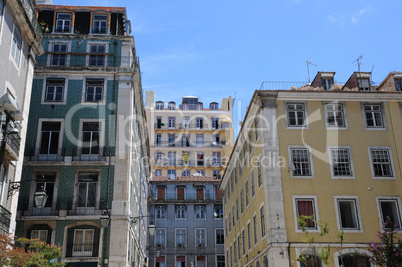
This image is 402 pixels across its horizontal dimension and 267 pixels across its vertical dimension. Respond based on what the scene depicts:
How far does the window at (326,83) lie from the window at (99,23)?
16.5m

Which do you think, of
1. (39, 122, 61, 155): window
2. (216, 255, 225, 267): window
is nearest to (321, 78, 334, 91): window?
(39, 122, 61, 155): window

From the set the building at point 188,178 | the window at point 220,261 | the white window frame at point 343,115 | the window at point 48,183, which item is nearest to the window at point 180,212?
the building at point 188,178

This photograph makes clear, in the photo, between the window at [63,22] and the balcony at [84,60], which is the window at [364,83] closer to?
the balcony at [84,60]

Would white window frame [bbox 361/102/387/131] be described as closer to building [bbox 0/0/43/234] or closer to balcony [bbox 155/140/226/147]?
building [bbox 0/0/43/234]

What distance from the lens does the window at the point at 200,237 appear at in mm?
60250

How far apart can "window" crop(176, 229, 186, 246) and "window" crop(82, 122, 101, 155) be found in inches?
1284

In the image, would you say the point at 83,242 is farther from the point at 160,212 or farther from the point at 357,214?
the point at 160,212

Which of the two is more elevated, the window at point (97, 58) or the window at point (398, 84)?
the window at point (97, 58)

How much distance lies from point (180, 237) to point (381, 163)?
36.0 metres

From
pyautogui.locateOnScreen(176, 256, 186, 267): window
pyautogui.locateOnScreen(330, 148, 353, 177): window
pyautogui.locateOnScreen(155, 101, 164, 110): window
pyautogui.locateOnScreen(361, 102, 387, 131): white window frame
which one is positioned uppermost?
pyautogui.locateOnScreen(155, 101, 164, 110): window

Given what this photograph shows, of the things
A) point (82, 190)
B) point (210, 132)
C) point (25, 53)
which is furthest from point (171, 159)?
point (25, 53)

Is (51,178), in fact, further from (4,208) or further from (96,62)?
(4,208)

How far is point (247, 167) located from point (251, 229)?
4559mm

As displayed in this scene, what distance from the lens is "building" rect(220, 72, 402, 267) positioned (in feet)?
88.4
